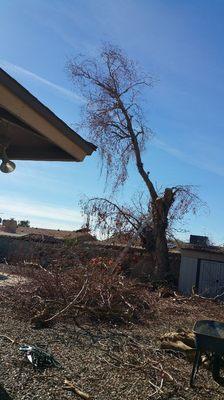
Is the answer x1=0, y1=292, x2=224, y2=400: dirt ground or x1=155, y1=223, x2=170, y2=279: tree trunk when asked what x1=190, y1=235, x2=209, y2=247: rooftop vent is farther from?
x1=0, y1=292, x2=224, y2=400: dirt ground

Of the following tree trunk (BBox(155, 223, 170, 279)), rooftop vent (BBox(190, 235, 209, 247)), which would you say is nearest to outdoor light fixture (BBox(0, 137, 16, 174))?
tree trunk (BBox(155, 223, 170, 279))

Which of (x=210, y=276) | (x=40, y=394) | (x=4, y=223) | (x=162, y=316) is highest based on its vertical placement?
(x=4, y=223)

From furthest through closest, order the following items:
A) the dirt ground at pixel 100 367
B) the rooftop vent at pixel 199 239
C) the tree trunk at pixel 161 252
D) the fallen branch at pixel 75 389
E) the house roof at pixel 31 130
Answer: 1. the rooftop vent at pixel 199 239
2. the tree trunk at pixel 161 252
3. the dirt ground at pixel 100 367
4. the fallen branch at pixel 75 389
5. the house roof at pixel 31 130

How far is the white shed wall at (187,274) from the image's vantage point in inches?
939

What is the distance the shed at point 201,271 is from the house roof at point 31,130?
17.7 meters

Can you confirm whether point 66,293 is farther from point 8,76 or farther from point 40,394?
point 8,76

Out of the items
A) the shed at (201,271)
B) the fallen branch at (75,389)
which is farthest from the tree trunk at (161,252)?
the fallen branch at (75,389)

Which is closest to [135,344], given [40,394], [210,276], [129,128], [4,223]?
[40,394]

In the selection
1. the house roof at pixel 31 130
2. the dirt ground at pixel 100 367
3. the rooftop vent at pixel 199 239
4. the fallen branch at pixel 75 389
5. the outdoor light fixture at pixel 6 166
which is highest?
the rooftop vent at pixel 199 239

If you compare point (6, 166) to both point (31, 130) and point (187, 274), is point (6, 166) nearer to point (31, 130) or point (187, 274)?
point (31, 130)

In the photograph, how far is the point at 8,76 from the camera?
466 cm

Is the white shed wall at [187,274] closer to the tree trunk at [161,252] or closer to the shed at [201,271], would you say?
the shed at [201,271]

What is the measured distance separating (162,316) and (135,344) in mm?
5084

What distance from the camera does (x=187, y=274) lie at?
24.1m
